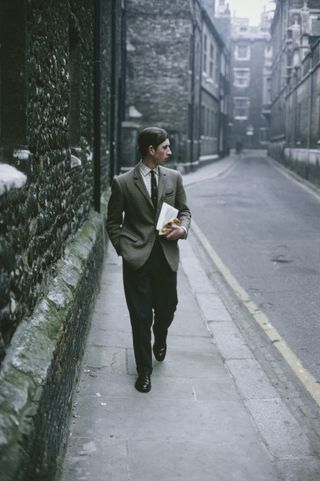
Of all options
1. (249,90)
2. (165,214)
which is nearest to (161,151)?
(165,214)

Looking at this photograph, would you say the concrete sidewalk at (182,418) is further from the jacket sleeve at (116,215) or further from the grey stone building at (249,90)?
the grey stone building at (249,90)

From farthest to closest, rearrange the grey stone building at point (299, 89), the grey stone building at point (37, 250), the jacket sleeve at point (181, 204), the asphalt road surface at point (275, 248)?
the grey stone building at point (299, 89) < the asphalt road surface at point (275, 248) < the jacket sleeve at point (181, 204) < the grey stone building at point (37, 250)

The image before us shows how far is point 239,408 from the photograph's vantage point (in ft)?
15.4

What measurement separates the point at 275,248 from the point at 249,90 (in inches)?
2613

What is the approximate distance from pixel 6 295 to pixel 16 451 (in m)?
0.79

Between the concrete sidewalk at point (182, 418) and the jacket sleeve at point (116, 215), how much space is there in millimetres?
1160

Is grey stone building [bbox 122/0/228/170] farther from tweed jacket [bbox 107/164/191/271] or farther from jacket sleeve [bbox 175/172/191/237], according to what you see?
tweed jacket [bbox 107/164/191/271]

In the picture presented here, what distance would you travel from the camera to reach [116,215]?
496 cm

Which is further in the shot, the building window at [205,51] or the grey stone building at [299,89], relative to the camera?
the building window at [205,51]

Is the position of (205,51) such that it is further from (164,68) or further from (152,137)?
(152,137)

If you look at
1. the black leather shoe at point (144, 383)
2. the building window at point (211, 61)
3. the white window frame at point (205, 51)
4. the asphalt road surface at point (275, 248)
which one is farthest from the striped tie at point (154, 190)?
the building window at point (211, 61)

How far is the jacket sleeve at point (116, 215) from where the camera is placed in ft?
16.2

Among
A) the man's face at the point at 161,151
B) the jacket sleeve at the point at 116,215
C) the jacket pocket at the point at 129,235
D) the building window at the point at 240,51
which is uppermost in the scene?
the building window at the point at 240,51

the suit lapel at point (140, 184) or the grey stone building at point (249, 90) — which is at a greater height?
the grey stone building at point (249, 90)
